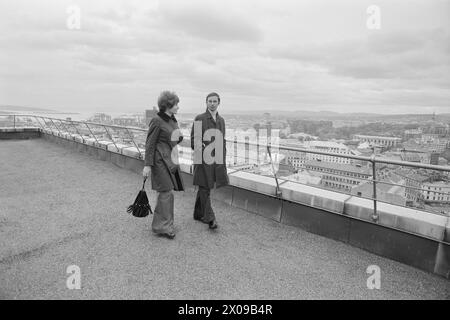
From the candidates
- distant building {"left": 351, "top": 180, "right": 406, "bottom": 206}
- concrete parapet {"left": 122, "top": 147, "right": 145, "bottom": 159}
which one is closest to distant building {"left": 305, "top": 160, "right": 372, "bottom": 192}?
distant building {"left": 351, "top": 180, "right": 406, "bottom": 206}

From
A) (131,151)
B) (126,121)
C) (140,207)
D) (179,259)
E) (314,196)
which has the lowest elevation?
(179,259)

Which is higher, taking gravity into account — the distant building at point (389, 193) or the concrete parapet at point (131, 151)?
the concrete parapet at point (131, 151)

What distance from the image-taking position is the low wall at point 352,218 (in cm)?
328

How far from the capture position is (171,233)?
12.6 feet

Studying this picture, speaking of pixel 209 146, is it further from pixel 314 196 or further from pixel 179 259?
pixel 314 196

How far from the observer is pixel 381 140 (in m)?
3.99

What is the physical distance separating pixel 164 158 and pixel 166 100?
0.75 m

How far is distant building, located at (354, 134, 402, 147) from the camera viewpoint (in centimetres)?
377

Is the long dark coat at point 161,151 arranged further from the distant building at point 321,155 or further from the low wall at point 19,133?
the low wall at point 19,133

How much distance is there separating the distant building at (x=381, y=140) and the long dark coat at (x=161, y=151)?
108 inches

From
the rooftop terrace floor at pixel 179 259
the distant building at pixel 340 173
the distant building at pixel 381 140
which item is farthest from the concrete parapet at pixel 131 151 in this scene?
the distant building at pixel 381 140

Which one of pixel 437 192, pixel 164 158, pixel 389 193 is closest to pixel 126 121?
pixel 164 158

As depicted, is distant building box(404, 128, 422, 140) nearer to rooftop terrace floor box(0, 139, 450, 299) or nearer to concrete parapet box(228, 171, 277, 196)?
rooftop terrace floor box(0, 139, 450, 299)
